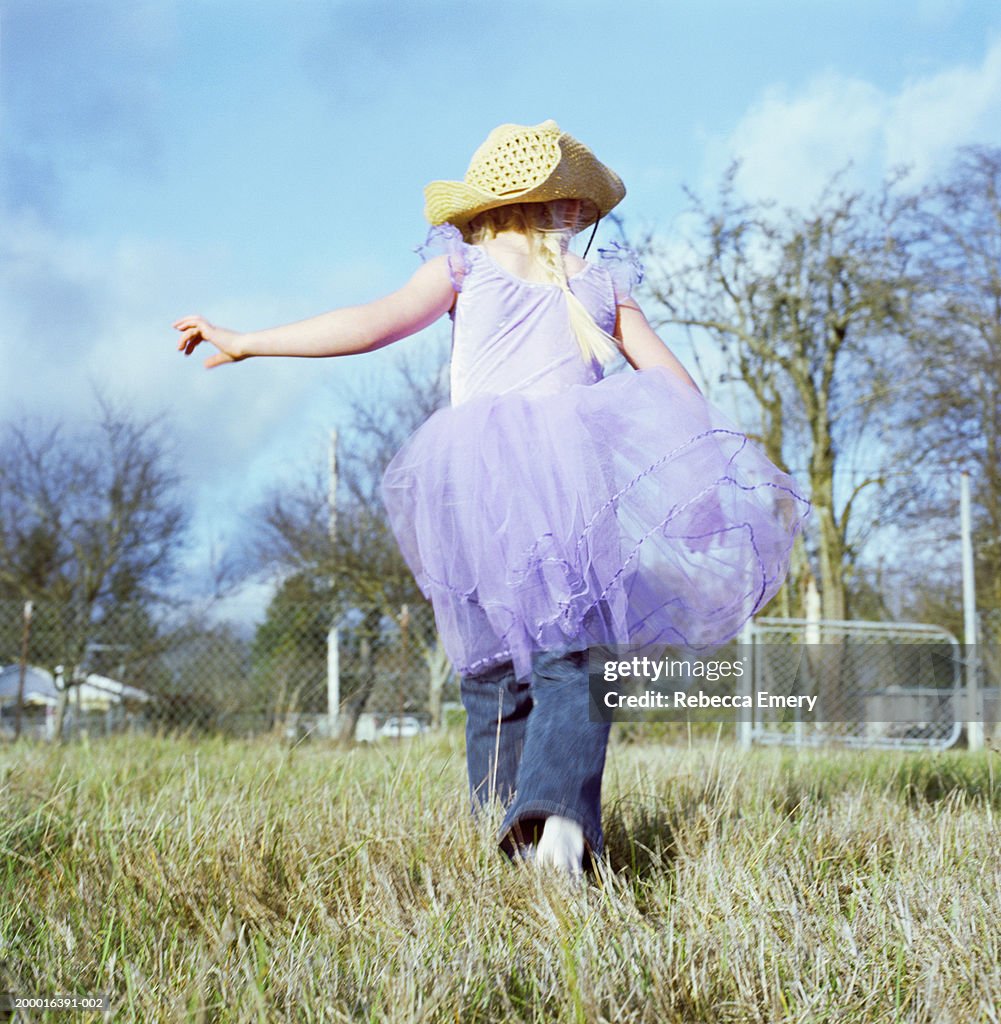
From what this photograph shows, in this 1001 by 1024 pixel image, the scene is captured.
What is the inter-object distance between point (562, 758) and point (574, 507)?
1.46 ft

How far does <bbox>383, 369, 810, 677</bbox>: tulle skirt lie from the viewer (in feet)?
6.71

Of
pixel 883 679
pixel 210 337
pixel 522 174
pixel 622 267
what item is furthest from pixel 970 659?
pixel 210 337

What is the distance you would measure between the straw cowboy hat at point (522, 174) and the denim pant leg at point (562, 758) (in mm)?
1007

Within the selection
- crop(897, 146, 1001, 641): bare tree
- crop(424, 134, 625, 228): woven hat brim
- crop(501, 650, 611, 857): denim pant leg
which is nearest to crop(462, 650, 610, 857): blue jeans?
crop(501, 650, 611, 857): denim pant leg

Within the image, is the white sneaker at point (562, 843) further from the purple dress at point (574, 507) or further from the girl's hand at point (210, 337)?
the girl's hand at point (210, 337)

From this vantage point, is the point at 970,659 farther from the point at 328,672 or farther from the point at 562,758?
the point at 562,758

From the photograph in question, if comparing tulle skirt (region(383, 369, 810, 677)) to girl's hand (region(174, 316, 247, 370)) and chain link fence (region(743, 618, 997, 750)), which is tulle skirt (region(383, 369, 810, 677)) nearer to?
girl's hand (region(174, 316, 247, 370))

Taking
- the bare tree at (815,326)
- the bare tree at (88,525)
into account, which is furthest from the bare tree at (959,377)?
the bare tree at (88,525)

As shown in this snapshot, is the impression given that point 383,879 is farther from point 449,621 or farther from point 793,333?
point 793,333

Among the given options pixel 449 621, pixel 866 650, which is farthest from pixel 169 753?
pixel 866 650

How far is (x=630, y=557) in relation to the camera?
2.06m

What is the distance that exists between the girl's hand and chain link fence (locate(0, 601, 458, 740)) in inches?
232

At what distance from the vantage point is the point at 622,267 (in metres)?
2.55

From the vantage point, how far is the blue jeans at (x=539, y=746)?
6.30 ft
